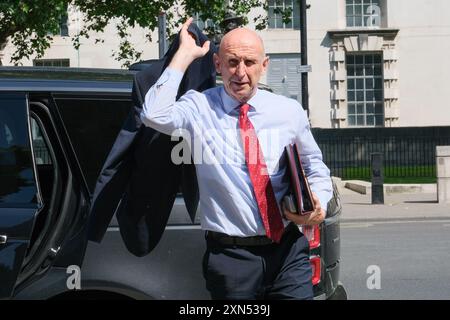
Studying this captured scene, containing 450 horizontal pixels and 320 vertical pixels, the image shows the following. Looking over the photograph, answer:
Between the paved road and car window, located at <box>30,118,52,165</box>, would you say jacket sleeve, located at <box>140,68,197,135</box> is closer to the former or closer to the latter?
car window, located at <box>30,118,52,165</box>

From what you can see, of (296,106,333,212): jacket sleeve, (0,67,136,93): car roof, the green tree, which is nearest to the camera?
(296,106,333,212): jacket sleeve

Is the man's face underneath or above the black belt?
above

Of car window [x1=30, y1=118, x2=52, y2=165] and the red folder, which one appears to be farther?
car window [x1=30, y1=118, x2=52, y2=165]

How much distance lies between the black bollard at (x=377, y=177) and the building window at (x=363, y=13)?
17.4 m

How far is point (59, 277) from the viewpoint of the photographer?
4.26 m

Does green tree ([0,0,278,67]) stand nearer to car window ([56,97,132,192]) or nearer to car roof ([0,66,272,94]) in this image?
car roof ([0,66,272,94])

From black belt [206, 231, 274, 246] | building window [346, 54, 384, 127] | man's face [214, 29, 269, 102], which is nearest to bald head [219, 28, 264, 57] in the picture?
man's face [214, 29, 269, 102]

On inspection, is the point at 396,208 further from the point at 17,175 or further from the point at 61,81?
the point at 17,175

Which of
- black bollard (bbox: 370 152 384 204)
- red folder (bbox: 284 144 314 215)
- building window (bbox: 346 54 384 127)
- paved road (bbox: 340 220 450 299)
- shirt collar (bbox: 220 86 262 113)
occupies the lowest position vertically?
paved road (bbox: 340 220 450 299)

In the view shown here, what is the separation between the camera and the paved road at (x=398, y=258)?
857cm

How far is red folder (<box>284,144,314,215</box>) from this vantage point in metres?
3.61

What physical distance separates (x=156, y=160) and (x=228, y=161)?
1.08 feet

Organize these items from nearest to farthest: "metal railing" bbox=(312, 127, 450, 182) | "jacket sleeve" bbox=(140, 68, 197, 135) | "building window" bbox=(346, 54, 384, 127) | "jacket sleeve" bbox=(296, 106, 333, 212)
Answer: "jacket sleeve" bbox=(140, 68, 197, 135) < "jacket sleeve" bbox=(296, 106, 333, 212) < "metal railing" bbox=(312, 127, 450, 182) < "building window" bbox=(346, 54, 384, 127)

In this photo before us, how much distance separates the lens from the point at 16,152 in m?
4.32
